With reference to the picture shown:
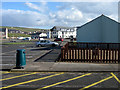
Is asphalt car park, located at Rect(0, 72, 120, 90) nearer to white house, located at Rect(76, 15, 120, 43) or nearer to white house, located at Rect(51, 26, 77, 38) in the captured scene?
white house, located at Rect(76, 15, 120, 43)

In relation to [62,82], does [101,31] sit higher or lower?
higher

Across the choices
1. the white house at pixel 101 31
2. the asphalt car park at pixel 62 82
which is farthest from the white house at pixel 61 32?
the asphalt car park at pixel 62 82

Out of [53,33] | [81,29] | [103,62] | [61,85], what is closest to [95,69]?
[103,62]

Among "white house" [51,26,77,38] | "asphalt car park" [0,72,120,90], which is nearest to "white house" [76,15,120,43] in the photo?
"asphalt car park" [0,72,120,90]

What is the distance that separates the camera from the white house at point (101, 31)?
22.7m

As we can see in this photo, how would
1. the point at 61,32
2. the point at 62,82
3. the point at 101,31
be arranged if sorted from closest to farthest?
the point at 62,82
the point at 101,31
the point at 61,32

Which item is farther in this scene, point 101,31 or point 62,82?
point 101,31

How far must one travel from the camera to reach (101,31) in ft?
85.7

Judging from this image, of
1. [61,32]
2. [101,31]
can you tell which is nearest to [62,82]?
[101,31]

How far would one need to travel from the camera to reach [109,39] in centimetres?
2430

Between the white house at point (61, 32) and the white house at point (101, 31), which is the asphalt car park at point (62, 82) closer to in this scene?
the white house at point (101, 31)

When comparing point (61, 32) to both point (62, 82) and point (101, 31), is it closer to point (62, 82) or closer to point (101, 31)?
point (101, 31)

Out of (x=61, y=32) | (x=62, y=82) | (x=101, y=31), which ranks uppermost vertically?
(x=61, y=32)

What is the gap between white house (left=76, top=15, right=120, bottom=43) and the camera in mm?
22656
